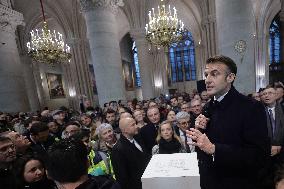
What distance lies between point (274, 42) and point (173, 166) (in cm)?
2845

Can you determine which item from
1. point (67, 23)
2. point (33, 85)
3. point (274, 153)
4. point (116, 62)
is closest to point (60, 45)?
point (116, 62)

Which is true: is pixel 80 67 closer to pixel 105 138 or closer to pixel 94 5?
pixel 94 5

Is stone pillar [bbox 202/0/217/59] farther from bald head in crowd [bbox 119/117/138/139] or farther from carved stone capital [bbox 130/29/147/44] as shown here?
bald head in crowd [bbox 119/117/138/139]

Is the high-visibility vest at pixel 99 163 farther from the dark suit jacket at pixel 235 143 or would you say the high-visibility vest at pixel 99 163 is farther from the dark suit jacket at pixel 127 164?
the dark suit jacket at pixel 235 143

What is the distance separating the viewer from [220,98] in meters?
2.01

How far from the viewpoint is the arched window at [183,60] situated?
1009 inches

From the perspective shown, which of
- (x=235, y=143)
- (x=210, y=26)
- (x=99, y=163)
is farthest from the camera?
(x=210, y=26)

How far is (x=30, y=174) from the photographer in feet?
8.01

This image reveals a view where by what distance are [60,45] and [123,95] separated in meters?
5.35

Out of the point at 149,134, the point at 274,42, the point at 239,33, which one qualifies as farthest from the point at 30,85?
the point at 274,42

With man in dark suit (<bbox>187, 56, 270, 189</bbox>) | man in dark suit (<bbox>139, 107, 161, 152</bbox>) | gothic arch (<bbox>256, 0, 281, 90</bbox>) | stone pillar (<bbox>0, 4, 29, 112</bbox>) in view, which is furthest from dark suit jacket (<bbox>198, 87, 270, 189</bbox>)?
gothic arch (<bbox>256, 0, 281, 90</bbox>)

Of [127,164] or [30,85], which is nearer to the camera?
[127,164]

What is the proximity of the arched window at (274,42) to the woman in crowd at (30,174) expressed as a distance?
28.2m

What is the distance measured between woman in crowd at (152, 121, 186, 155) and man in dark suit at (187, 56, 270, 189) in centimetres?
144
